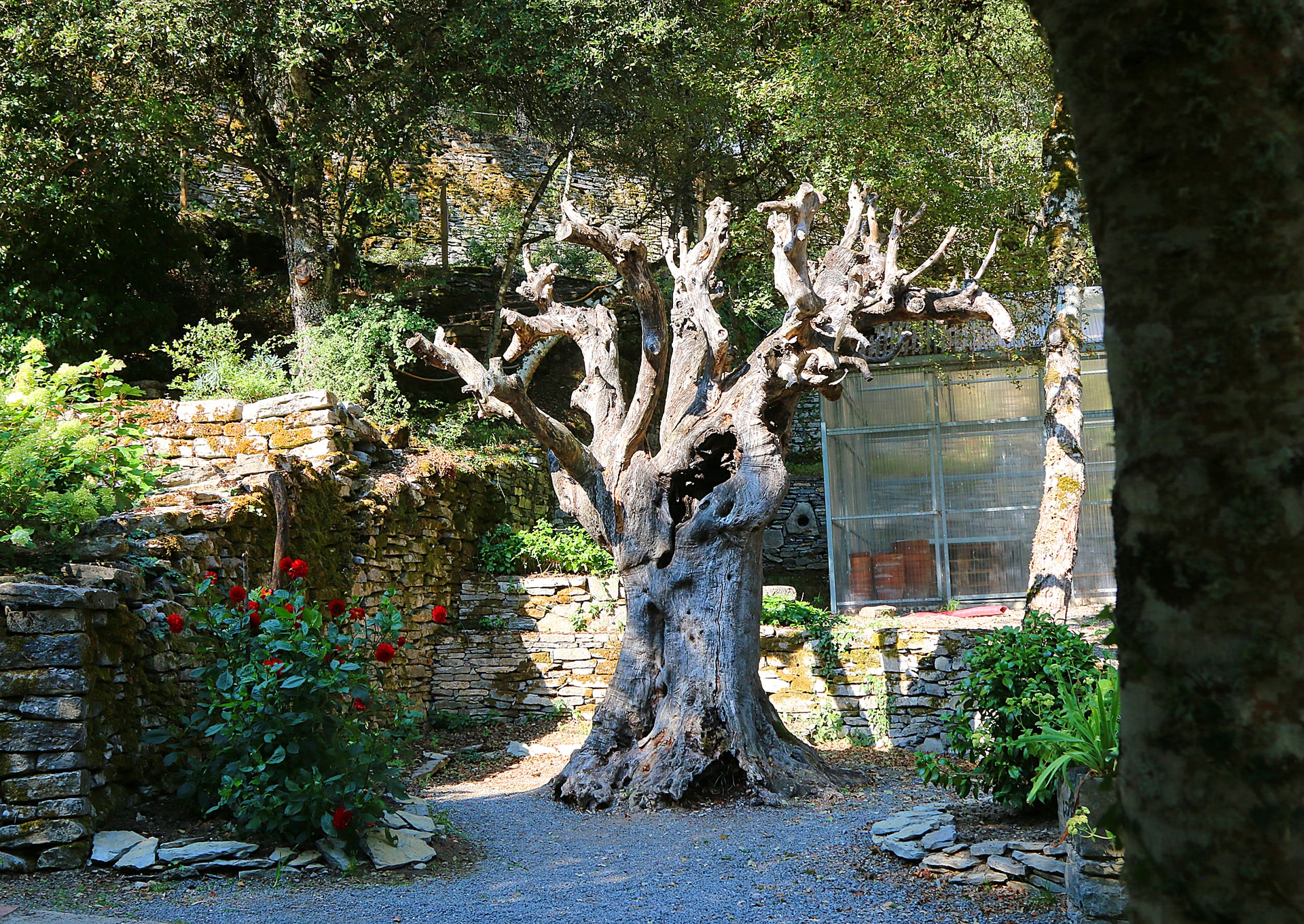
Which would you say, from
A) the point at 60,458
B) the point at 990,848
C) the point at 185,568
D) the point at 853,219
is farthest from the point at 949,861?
the point at 60,458

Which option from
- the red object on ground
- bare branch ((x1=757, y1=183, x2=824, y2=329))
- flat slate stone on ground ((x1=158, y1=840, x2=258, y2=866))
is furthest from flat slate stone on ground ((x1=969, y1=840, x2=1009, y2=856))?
the red object on ground

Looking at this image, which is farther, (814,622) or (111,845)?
(814,622)

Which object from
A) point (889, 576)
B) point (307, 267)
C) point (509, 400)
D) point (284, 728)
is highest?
point (307, 267)

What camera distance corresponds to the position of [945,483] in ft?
42.0

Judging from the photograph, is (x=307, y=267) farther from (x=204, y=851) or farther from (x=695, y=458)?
(x=204, y=851)

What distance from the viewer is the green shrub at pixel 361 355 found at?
1104 centimetres

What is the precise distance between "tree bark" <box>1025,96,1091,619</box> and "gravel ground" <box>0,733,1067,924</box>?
3.22 meters

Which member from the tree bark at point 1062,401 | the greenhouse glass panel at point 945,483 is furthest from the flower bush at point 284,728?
the greenhouse glass panel at point 945,483

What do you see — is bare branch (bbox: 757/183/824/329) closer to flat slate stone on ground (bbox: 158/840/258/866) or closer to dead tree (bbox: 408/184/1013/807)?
dead tree (bbox: 408/184/1013/807)

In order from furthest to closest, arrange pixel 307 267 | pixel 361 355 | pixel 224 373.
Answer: pixel 307 267 < pixel 361 355 < pixel 224 373

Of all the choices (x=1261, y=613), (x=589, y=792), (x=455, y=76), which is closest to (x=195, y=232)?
(x=455, y=76)

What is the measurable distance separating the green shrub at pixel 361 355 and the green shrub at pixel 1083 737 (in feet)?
27.6

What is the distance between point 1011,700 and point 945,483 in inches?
335

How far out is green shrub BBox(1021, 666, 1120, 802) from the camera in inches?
147
